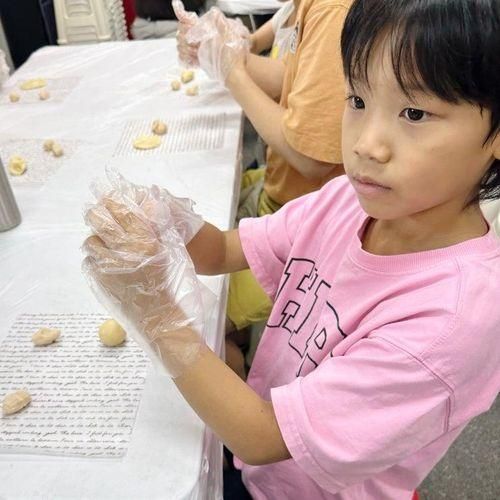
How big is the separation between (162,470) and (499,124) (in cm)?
45

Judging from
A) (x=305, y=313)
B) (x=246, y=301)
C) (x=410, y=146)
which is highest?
(x=410, y=146)

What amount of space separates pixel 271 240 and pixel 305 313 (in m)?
0.14

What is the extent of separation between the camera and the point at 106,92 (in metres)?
1.39

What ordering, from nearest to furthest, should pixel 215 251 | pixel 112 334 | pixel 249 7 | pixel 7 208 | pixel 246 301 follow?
pixel 112 334, pixel 215 251, pixel 7 208, pixel 246 301, pixel 249 7

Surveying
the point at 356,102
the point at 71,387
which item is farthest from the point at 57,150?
the point at 356,102

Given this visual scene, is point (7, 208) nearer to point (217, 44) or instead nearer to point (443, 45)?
point (217, 44)

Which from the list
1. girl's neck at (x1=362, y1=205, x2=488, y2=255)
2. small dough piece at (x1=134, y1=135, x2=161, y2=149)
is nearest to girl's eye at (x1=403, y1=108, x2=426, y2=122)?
girl's neck at (x1=362, y1=205, x2=488, y2=255)

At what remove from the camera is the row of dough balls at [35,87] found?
4.50ft

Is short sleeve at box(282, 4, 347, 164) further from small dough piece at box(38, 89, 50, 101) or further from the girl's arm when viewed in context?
small dough piece at box(38, 89, 50, 101)

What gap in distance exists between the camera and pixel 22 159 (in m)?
1.10

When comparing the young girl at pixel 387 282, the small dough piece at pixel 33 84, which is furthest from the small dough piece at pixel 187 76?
the young girl at pixel 387 282

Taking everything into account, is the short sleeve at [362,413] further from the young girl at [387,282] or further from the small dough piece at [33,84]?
the small dough piece at [33,84]

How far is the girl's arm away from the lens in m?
0.53

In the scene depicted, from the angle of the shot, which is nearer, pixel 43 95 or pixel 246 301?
pixel 246 301
